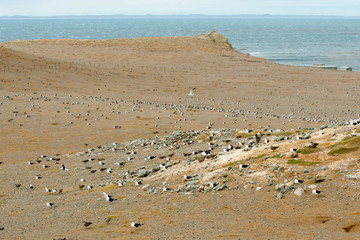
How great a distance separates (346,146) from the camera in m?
13.2

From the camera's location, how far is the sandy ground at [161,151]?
35.9 feet

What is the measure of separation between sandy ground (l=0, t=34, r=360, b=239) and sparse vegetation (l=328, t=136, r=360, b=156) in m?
0.24

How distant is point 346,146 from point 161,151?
8.39 meters

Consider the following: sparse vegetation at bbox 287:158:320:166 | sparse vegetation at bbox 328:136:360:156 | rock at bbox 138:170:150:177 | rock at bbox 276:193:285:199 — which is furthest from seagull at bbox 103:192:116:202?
sparse vegetation at bbox 328:136:360:156

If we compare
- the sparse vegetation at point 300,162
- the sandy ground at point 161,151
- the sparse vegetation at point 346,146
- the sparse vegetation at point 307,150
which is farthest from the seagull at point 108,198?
the sparse vegetation at point 346,146

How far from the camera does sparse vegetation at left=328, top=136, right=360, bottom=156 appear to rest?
13.1 meters

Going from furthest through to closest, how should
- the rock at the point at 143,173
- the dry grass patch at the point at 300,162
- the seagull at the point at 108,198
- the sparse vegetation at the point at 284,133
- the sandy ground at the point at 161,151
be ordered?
the sparse vegetation at the point at 284,133 → the rock at the point at 143,173 → the seagull at the point at 108,198 → the dry grass patch at the point at 300,162 → the sandy ground at the point at 161,151

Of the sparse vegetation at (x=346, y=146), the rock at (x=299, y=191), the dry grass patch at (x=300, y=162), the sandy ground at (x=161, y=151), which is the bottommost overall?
the sandy ground at (x=161, y=151)

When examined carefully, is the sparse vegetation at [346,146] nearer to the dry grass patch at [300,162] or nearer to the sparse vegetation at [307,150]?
the sparse vegetation at [307,150]

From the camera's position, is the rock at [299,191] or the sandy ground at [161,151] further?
the rock at [299,191]

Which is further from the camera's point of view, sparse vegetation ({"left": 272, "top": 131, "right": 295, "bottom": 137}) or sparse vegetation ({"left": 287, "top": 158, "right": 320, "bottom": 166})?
sparse vegetation ({"left": 272, "top": 131, "right": 295, "bottom": 137})

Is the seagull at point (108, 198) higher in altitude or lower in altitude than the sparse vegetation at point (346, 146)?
lower

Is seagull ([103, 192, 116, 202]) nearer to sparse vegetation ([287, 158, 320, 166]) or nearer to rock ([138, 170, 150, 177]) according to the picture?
rock ([138, 170, 150, 177])

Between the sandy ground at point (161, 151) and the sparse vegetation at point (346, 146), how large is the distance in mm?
240
